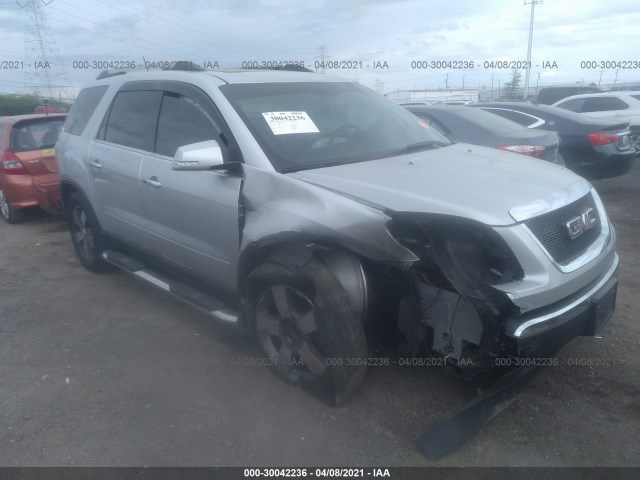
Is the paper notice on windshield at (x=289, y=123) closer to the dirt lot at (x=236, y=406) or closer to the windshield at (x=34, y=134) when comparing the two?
the dirt lot at (x=236, y=406)

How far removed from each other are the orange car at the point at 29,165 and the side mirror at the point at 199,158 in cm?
498

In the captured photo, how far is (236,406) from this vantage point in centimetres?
336

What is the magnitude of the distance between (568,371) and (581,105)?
1166cm

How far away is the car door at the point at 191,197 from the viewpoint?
3.57 m

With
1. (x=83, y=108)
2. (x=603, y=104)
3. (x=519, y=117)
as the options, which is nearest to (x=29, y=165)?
(x=83, y=108)

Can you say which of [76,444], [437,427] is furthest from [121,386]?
[437,427]

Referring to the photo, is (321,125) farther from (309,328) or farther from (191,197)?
(309,328)

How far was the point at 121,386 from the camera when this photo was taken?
3.63 metres

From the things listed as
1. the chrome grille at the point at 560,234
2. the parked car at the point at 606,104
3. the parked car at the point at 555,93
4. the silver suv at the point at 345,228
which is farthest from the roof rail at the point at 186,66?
the parked car at the point at 555,93

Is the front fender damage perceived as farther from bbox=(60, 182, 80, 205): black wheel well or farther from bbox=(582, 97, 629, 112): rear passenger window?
bbox=(582, 97, 629, 112): rear passenger window

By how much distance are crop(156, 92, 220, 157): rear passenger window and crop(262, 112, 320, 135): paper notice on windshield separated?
1.20ft

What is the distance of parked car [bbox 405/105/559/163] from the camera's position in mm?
6355

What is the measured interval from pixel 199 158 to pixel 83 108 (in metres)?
2.89

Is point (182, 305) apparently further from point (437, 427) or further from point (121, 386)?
point (437, 427)
